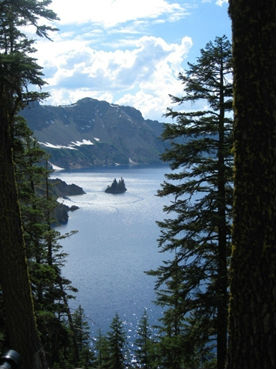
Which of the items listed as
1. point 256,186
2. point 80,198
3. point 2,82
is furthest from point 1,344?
point 80,198

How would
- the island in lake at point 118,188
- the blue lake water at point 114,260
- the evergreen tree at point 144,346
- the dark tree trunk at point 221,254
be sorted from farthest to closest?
1. the island in lake at point 118,188
2. the blue lake water at point 114,260
3. the evergreen tree at point 144,346
4. the dark tree trunk at point 221,254

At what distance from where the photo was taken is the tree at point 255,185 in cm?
425

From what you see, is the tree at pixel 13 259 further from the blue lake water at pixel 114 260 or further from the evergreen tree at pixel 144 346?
the evergreen tree at pixel 144 346

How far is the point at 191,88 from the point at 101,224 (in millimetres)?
94712

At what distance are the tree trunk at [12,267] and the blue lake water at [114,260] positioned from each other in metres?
9.05

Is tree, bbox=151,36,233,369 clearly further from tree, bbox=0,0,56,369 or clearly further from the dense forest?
tree, bbox=0,0,56,369

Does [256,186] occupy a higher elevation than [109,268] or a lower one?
higher

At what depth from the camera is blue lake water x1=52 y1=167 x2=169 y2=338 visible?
4903cm

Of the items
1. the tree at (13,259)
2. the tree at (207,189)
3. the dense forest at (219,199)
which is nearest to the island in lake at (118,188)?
the dense forest at (219,199)

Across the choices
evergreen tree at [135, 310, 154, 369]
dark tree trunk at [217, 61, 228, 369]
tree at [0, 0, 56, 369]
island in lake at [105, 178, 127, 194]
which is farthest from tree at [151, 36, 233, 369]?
island in lake at [105, 178, 127, 194]

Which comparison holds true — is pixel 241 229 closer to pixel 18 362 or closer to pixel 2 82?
pixel 18 362

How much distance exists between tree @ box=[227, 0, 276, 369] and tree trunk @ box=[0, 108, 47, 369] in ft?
12.7

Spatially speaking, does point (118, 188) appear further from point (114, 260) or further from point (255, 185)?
point (255, 185)

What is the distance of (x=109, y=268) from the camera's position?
2537 inches
